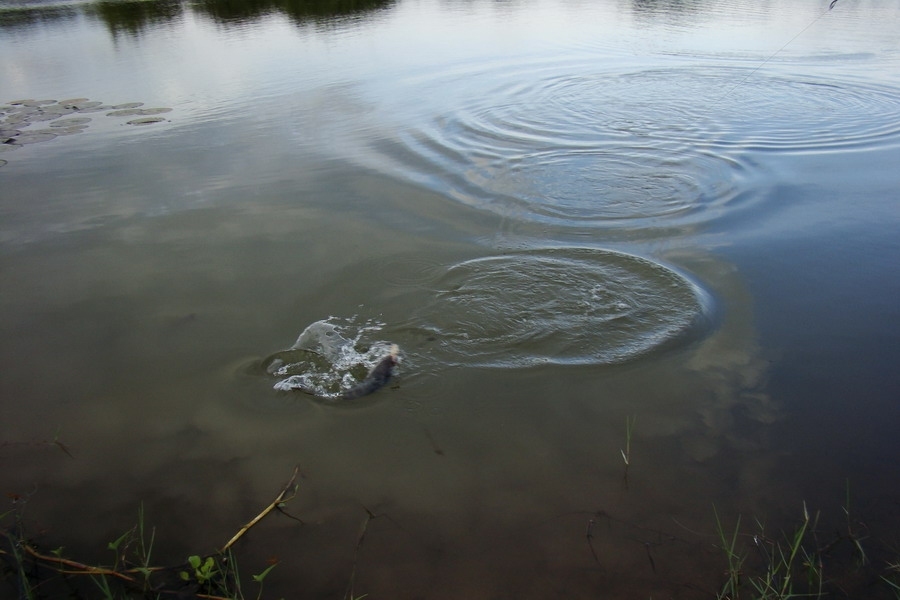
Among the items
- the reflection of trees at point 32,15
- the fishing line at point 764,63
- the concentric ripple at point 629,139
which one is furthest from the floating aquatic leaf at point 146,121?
the reflection of trees at point 32,15

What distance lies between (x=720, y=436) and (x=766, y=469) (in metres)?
0.28

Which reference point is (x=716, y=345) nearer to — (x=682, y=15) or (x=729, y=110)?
(x=729, y=110)

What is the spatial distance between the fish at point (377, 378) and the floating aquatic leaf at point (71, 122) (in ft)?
27.3

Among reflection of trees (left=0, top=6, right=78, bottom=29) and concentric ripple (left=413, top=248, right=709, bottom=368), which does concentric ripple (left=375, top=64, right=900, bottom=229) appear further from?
reflection of trees (left=0, top=6, right=78, bottom=29)

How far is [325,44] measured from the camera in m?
15.7

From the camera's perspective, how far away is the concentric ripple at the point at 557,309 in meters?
4.02

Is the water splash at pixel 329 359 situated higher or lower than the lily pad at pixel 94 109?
lower

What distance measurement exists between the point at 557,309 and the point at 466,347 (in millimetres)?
760

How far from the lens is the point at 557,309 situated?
4.37m

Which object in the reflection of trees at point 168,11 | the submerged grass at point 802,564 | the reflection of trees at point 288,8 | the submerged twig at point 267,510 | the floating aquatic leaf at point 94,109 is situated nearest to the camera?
the submerged grass at point 802,564

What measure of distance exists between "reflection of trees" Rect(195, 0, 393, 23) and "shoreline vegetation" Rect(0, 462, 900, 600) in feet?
65.6

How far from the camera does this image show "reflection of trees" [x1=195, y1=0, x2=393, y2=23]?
20.6 meters

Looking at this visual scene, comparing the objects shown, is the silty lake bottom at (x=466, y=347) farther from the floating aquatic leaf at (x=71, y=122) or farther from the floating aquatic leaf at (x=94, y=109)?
the floating aquatic leaf at (x=94, y=109)

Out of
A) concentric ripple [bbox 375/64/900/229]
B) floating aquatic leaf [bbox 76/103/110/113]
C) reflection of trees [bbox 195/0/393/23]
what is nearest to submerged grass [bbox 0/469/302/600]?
concentric ripple [bbox 375/64/900/229]
